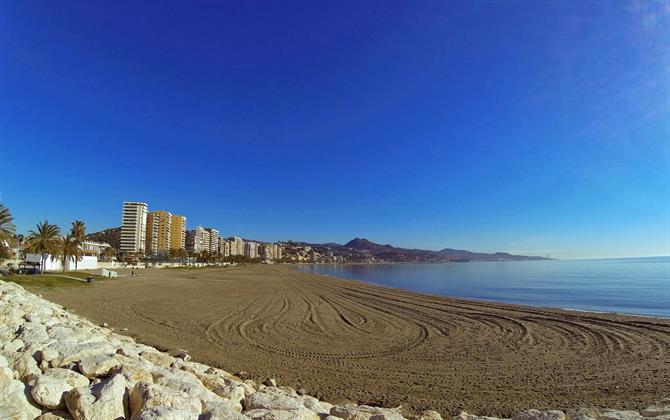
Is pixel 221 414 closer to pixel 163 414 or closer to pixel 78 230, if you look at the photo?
pixel 163 414

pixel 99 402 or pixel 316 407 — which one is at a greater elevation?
pixel 99 402

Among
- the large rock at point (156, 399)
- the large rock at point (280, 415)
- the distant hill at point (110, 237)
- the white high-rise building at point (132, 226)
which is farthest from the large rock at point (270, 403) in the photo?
the distant hill at point (110, 237)

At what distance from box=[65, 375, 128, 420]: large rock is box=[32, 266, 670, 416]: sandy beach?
4.41 m

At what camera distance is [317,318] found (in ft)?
61.0

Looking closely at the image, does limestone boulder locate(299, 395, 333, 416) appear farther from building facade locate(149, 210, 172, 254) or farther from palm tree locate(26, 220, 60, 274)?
building facade locate(149, 210, 172, 254)

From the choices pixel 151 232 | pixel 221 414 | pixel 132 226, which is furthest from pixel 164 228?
pixel 221 414

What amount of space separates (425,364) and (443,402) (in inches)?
117

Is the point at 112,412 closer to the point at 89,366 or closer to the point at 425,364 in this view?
the point at 89,366

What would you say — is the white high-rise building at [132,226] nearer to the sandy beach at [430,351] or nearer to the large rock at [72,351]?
the sandy beach at [430,351]

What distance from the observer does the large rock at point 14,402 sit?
3.85 meters

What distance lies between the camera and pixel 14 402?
400 cm

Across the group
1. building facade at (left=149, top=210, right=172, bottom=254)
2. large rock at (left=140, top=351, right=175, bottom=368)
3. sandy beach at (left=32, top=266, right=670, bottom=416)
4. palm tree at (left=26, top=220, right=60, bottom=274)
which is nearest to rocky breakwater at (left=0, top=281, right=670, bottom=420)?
large rock at (left=140, top=351, right=175, bottom=368)

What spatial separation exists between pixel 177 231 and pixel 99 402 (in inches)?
7629

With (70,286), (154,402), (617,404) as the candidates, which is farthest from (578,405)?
(70,286)
